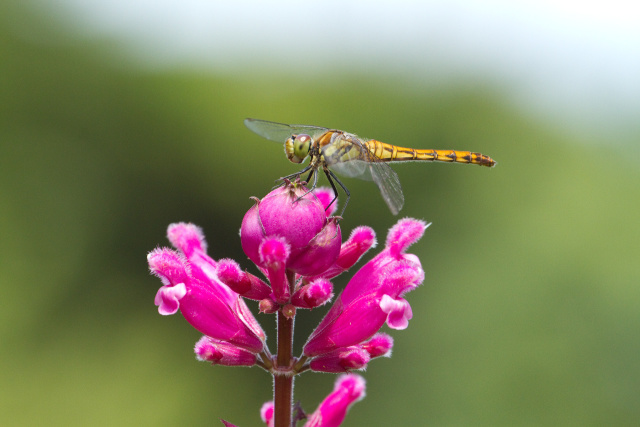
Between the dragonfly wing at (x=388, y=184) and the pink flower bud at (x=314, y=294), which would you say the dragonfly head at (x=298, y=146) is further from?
the pink flower bud at (x=314, y=294)

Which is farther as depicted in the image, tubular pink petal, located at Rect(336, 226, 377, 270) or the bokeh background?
the bokeh background

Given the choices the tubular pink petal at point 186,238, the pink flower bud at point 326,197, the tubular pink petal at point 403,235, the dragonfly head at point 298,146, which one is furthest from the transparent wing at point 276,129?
the tubular pink petal at point 403,235

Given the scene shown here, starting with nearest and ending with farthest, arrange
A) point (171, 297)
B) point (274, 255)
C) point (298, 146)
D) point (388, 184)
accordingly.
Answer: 1. point (274, 255)
2. point (171, 297)
3. point (298, 146)
4. point (388, 184)

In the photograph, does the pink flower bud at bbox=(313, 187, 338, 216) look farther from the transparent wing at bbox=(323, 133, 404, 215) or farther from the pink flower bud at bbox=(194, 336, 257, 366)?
the pink flower bud at bbox=(194, 336, 257, 366)

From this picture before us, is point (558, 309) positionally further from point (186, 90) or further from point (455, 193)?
point (186, 90)

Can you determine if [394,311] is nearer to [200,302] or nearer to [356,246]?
[356,246]

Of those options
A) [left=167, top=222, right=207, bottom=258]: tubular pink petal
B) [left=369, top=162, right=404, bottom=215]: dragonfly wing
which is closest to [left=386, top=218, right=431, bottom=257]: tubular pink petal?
[left=369, top=162, right=404, bottom=215]: dragonfly wing

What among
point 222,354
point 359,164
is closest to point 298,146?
point 359,164
